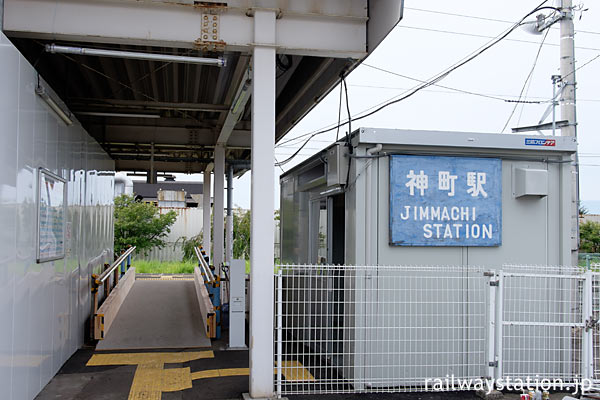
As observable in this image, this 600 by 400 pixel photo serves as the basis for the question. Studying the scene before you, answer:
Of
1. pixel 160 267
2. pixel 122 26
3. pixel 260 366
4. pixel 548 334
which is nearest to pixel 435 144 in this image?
pixel 548 334

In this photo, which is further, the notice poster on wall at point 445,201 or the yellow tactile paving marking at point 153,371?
the notice poster on wall at point 445,201

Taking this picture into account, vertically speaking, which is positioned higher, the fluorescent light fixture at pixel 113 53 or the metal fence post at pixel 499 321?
the fluorescent light fixture at pixel 113 53

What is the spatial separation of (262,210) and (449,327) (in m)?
2.44

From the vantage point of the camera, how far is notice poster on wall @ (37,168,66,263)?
18.3 feet

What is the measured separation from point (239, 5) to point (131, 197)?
19767 millimetres

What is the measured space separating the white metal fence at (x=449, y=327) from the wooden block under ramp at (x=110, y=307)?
3.79 metres

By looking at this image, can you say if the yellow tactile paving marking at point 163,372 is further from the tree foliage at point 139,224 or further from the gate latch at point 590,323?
the tree foliage at point 139,224

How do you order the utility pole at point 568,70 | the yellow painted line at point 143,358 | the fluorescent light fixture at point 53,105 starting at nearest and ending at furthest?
the fluorescent light fixture at point 53,105 → the yellow painted line at point 143,358 → the utility pole at point 568,70

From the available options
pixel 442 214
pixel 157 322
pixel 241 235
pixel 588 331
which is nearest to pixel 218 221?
pixel 157 322

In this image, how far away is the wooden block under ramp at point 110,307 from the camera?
333 inches

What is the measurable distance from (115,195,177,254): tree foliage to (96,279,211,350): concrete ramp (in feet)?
35.0

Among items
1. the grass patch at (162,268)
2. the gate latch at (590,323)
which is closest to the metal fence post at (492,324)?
the gate latch at (590,323)

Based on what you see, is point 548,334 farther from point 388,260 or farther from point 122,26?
point 122,26

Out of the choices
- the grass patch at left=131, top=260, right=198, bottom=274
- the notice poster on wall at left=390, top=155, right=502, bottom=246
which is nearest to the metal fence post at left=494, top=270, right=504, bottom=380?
the notice poster on wall at left=390, top=155, right=502, bottom=246
